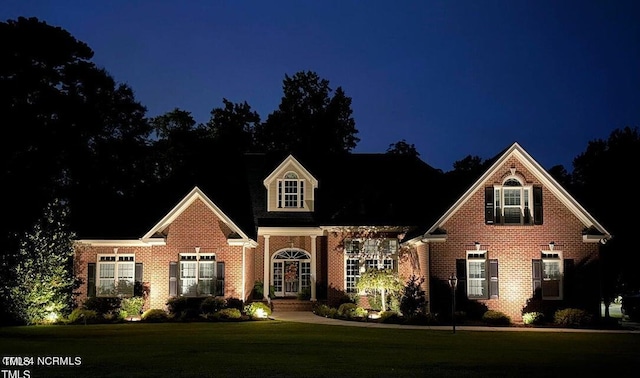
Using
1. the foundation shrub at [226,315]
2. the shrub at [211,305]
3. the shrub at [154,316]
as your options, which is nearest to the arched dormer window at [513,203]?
the foundation shrub at [226,315]

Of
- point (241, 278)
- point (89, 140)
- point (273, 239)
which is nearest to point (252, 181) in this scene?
point (273, 239)

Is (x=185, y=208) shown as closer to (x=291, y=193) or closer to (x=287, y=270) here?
(x=291, y=193)

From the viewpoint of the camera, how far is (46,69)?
4291 centimetres

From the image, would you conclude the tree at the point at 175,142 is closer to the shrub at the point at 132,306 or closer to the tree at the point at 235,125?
the tree at the point at 235,125

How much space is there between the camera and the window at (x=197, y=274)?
3322 cm

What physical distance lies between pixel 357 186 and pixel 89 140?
55.0 ft

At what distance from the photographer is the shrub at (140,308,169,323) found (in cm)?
3083

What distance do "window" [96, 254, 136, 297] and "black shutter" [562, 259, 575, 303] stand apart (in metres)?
17.6

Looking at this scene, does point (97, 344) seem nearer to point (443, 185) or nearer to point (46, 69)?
point (443, 185)

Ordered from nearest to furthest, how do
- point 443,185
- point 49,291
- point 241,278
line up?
point 49,291, point 241,278, point 443,185

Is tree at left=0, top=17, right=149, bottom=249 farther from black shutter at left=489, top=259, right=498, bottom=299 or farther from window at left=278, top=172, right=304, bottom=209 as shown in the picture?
black shutter at left=489, top=259, right=498, bottom=299

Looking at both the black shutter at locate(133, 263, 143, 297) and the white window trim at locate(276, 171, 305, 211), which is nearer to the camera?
the black shutter at locate(133, 263, 143, 297)

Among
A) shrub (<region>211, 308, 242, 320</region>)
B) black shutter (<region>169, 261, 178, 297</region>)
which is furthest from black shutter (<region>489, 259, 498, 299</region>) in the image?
black shutter (<region>169, 261, 178, 297</region>)

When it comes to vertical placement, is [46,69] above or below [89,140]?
above
